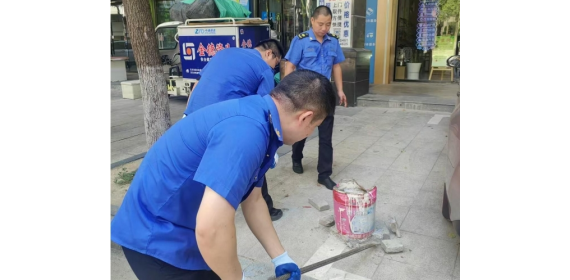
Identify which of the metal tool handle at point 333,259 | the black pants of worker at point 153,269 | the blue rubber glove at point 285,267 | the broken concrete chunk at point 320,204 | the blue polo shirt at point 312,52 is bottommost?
the broken concrete chunk at point 320,204

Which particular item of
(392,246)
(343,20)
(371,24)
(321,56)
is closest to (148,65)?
(321,56)

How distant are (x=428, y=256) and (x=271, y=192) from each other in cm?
169

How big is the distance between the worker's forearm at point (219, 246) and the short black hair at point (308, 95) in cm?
47

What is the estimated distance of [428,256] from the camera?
9.24ft

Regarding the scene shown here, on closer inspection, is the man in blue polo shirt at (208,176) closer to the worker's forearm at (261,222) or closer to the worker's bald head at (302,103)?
the worker's bald head at (302,103)

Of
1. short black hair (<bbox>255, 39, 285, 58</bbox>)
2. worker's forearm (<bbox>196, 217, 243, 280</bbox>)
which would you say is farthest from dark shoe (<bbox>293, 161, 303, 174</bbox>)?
worker's forearm (<bbox>196, 217, 243, 280</bbox>)

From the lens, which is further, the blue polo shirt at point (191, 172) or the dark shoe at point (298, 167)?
the dark shoe at point (298, 167)

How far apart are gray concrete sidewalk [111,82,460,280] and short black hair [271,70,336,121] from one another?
3.51 feet

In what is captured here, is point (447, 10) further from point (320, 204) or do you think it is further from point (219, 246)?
point (219, 246)

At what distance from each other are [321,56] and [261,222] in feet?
8.97

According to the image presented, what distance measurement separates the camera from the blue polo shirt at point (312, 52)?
4109mm

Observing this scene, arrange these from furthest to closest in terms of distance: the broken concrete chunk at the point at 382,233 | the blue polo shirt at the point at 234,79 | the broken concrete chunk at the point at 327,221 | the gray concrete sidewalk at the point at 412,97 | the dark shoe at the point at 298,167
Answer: the gray concrete sidewalk at the point at 412,97, the dark shoe at the point at 298,167, the broken concrete chunk at the point at 327,221, the broken concrete chunk at the point at 382,233, the blue polo shirt at the point at 234,79

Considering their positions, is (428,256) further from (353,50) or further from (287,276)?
(353,50)

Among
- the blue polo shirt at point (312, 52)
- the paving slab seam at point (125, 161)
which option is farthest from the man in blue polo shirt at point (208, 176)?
the paving slab seam at point (125, 161)
